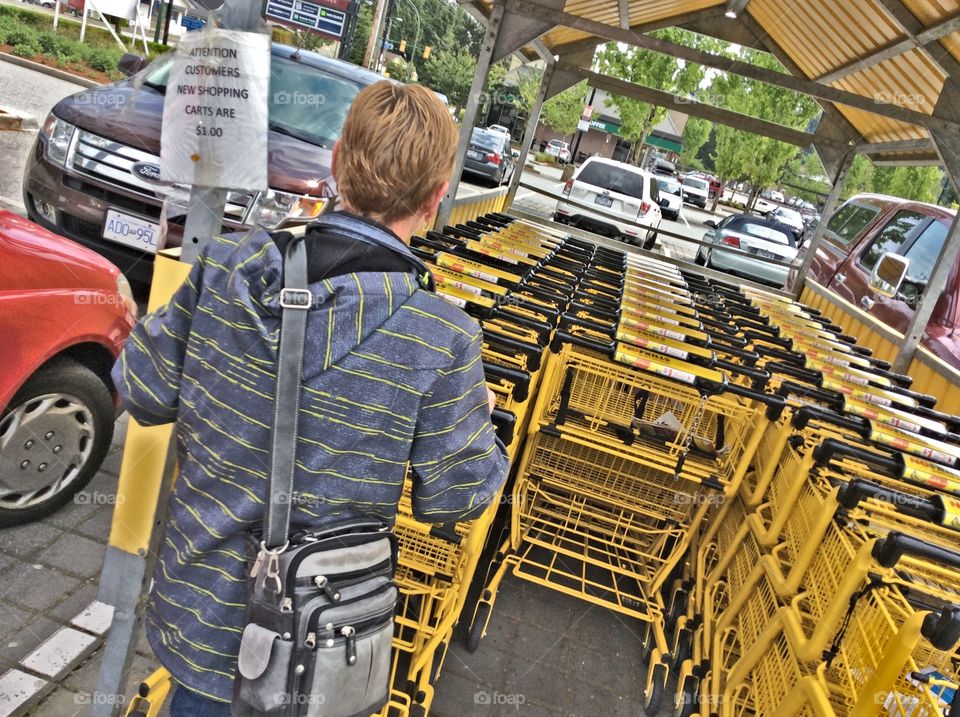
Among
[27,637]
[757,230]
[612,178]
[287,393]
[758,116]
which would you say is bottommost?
[27,637]

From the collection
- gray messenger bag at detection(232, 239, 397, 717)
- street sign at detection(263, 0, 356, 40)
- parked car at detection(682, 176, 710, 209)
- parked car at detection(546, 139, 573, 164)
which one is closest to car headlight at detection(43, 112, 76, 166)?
gray messenger bag at detection(232, 239, 397, 717)

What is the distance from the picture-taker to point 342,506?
165 centimetres

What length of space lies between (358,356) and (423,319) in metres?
0.15

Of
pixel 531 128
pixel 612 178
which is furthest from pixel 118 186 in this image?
pixel 612 178

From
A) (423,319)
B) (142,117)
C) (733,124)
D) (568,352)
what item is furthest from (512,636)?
(733,124)

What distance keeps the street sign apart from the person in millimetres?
19200

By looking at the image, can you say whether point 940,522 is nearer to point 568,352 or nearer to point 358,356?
point 568,352

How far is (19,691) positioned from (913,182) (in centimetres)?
3818

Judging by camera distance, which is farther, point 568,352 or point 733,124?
point 733,124

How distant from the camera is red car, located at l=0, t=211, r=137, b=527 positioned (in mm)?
3179

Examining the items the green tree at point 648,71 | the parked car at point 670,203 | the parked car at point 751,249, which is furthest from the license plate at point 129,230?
the green tree at point 648,71

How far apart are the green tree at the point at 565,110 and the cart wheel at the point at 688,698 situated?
1907 inches

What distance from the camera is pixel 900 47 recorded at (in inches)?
234

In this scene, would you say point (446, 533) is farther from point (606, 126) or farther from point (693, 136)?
point (606, 126)
